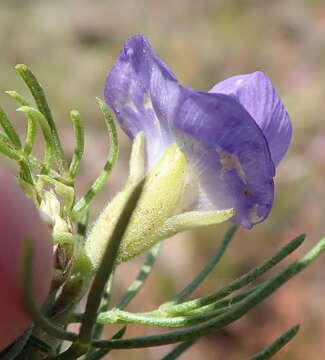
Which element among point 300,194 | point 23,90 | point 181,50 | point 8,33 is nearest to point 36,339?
point 300,194

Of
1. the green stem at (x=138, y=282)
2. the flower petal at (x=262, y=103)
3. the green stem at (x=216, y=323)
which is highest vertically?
the flower petal at (x=262, y=103)

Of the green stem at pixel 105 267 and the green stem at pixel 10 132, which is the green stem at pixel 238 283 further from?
the green stem at pixel 10 132

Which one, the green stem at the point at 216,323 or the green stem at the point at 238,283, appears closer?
the green stem at the point at 216,323

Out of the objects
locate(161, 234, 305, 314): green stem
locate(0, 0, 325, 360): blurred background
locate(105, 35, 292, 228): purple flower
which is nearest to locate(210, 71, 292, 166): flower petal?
locate(105, 35, 292, 228): purple flower

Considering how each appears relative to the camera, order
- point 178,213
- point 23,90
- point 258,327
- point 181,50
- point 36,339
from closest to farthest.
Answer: point 36,339, point 178,213, point 258,327, point 23,90, point 181,50

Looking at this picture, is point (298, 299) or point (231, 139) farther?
point (298, 299)

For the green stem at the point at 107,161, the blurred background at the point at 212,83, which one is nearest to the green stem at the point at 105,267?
the green stem at the point at 107,161

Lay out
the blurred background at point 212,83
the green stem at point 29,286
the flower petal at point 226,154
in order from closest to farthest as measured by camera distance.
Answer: the green stem at point 29,286
the flower petal at point 226,154
the blurred background at point 212,83

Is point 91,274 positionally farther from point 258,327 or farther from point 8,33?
point 8,33
